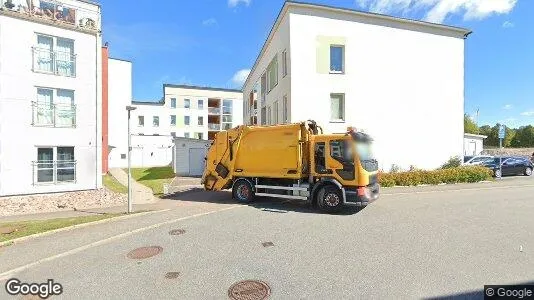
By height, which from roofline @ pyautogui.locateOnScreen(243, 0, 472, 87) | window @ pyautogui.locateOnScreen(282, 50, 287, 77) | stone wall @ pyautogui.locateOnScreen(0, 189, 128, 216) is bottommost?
stone wall @ pyautogui.locateOnScreen(0, 189, 128, 216)

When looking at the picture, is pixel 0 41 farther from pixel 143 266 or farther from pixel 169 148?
pixel 169 148

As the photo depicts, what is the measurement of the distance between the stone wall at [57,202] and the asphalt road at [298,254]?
5.52 m

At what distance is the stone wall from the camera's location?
42.1 feet

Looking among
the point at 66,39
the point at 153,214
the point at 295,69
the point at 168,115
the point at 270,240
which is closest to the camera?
the point at 270,240

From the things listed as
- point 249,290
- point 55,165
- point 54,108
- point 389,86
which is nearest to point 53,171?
point 55,165

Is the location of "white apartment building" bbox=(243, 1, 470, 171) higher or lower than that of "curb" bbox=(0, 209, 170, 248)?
higher

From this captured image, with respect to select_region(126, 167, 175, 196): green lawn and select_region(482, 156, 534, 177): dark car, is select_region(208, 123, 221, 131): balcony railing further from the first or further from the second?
select_region(482, 156, 534, 177): dark car

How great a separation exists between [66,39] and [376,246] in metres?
17.8

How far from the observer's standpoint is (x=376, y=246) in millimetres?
6512

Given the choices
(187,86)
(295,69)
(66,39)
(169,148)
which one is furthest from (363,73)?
(187,86)

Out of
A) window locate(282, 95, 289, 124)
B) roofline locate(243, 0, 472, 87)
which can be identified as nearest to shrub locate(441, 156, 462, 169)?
roofline locate(243, 0, 472, 87)

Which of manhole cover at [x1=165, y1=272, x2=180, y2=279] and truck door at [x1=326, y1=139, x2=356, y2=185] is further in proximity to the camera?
truck door at [x1=326, y1=139, x2=356, y2=185]

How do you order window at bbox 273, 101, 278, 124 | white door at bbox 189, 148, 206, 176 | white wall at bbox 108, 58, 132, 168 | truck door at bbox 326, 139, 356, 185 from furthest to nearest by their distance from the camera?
white wall at bbox 108, 58, 132, 168 → white door at bbox 189, 148, 206, 176 → window at bbox 273, 101, 278, 124 → truck door at bbox 326, 139, 356, 185

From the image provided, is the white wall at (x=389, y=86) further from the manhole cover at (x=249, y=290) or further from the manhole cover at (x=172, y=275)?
the manhole cover at (x=249, y=290)
